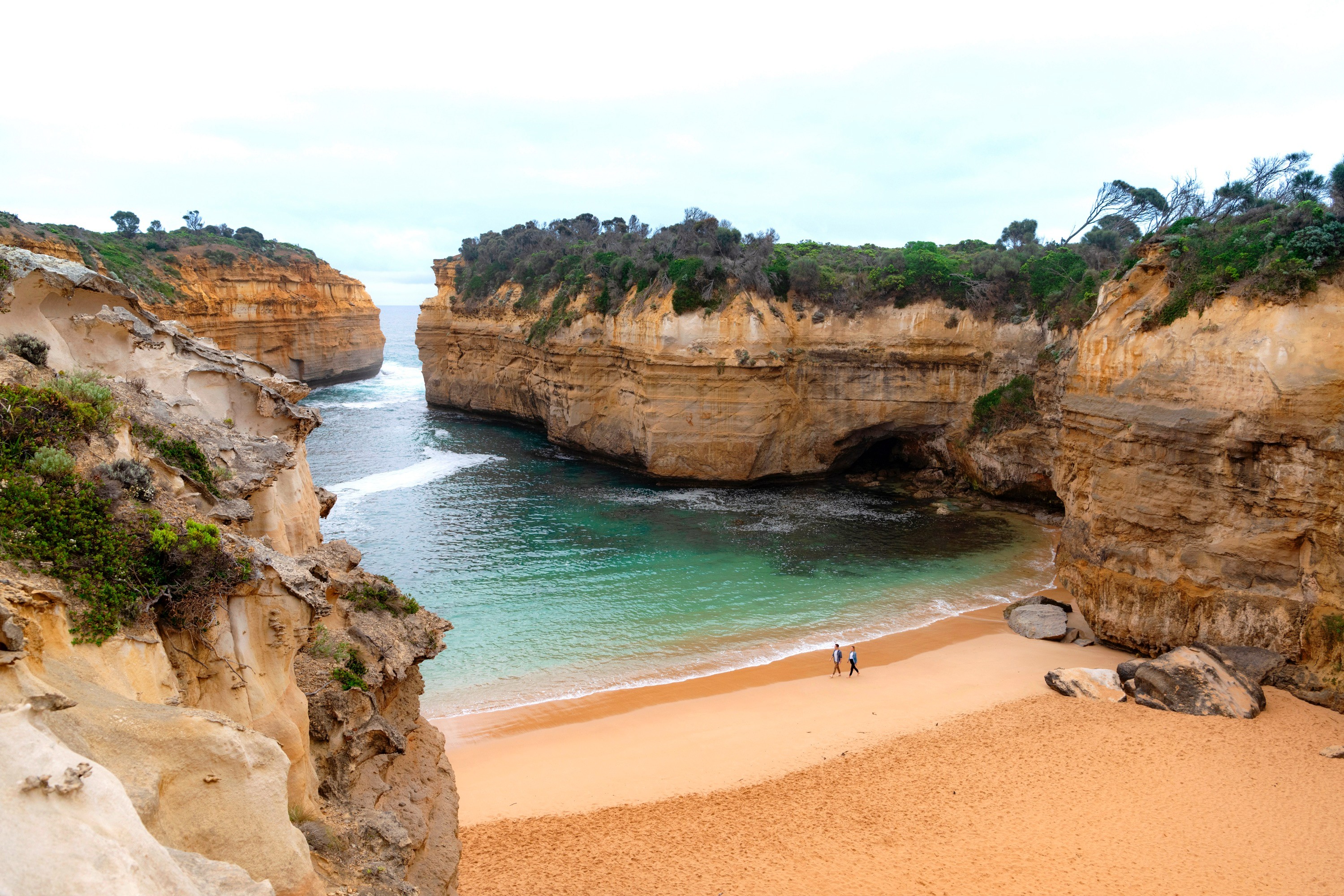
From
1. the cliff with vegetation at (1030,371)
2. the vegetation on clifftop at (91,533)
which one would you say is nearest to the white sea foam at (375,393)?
the cliff with vegetation at (1030,371)

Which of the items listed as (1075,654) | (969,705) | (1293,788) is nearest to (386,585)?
(969,705)

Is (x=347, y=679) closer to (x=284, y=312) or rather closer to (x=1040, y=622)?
(x=1040, y=622)

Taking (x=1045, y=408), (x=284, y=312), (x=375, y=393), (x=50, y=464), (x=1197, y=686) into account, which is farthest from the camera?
(x=375, y=393)

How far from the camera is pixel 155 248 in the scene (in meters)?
47.9

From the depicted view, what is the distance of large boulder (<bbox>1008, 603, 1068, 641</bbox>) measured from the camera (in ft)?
56.7

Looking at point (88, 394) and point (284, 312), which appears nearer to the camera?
point (88, 394)

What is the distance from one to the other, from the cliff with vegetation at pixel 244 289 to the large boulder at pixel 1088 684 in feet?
119

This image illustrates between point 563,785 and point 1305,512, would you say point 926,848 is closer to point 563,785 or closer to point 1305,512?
point 563,785

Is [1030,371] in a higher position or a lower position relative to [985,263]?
lower

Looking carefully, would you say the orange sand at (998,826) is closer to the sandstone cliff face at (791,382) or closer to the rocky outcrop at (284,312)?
the sandstone cliff face at (791,382)

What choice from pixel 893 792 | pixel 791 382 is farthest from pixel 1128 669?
pixel 791 382

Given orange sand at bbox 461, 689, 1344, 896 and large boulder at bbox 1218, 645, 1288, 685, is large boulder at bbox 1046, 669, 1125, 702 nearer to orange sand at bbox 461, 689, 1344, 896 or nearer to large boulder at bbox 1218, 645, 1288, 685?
orange sand at bbox 461, 689, 1344, 896

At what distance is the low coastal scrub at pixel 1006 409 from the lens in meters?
26.6

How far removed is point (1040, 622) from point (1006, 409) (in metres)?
11.5
